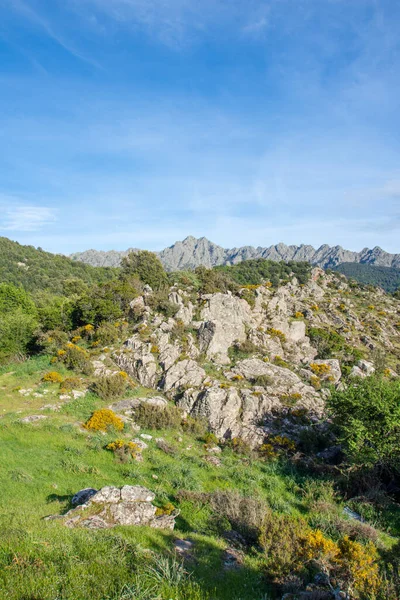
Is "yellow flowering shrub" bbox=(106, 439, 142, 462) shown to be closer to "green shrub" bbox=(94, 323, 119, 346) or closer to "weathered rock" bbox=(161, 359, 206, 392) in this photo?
"weathered rock" bbox=(161, 359, 206, 392)

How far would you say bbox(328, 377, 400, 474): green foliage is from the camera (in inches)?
561

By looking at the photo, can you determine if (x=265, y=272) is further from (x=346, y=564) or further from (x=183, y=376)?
(x=346, y=564)

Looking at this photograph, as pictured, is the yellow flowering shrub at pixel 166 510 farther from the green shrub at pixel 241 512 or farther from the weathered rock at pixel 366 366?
the weathered rock at pixel 366 366

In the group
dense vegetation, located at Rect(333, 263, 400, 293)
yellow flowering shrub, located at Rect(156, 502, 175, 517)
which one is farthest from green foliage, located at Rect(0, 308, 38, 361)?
dense vegetation, located at Rect(333, 263, 400, 293)

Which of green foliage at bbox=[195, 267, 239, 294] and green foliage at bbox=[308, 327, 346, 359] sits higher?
green foliage at bbox=[195, 267, 239, 294]

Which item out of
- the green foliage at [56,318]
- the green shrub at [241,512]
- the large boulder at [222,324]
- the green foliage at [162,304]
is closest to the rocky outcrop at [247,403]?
the large boulder at [222,324]

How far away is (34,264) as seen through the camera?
313 feet

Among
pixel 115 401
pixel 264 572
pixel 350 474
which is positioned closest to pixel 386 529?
pixel 350 474

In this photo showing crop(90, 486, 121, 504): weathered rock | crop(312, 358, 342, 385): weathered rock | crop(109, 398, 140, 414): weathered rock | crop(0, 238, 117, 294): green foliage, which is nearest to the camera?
crop(90, 486, 121, 504): weathered rock

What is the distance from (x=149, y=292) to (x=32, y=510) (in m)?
26.2

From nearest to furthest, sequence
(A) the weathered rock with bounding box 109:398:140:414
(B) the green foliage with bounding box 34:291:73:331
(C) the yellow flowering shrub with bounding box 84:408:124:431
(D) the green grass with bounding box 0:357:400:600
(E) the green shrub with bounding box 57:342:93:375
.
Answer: (D) the green grass with bounding box 0:357:400:600 → (C) the yellow flowering shrub with bounding box 84:408:124:431 → (A) the weathered rock with bounding box 109:398:140:414 → (E) the green shrub with bounding box 57:342:93:375 → (B) the green foliage with bounding box 34:291:73:331

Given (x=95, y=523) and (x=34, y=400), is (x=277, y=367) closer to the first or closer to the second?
(x=34, y=400)

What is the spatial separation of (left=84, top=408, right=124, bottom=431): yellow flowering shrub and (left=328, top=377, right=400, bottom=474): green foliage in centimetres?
1225

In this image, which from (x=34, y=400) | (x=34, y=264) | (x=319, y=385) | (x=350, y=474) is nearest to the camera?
(x=350, y=474)
